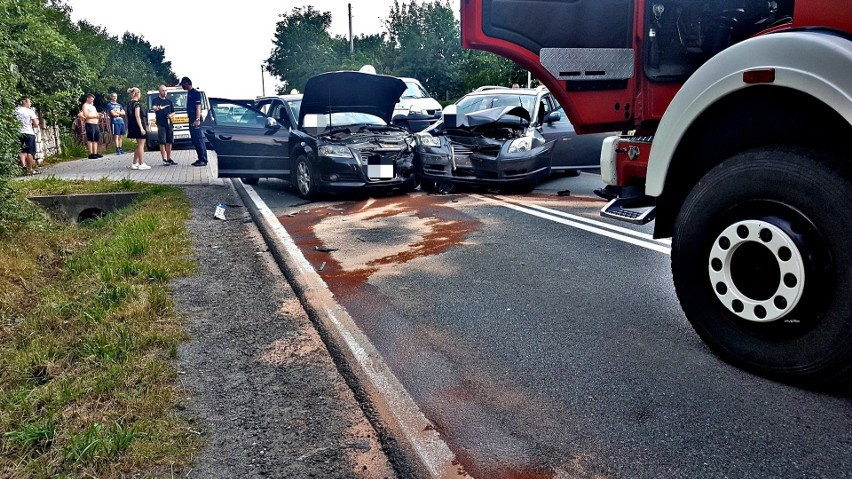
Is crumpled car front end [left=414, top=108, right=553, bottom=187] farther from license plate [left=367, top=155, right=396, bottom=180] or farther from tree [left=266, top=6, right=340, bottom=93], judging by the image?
tree [left=266, top=6, right=340, bottom=93]

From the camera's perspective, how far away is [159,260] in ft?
20.1

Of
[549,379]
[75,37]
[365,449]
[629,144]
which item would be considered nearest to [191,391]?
[365,449]

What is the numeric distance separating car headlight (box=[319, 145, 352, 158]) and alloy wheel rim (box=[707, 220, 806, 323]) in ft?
24.1

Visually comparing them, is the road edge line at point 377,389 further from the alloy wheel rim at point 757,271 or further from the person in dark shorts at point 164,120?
the person in dark shorts at point 164,120

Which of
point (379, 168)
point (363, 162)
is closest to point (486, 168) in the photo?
point (379, 168)

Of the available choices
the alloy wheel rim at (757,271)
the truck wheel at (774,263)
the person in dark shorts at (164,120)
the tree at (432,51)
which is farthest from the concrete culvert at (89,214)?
the tree at (432,51)

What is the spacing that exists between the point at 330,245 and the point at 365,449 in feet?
14.5

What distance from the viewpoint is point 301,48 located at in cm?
6444

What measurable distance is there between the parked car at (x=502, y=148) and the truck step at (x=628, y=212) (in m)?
5.95

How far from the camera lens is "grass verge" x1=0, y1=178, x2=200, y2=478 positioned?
274cm

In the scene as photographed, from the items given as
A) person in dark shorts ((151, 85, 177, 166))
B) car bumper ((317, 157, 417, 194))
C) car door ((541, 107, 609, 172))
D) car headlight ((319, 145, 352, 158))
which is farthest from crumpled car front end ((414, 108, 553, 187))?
person in dark shorts ((151, 85, 177, 166))

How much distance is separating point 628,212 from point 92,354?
321cm

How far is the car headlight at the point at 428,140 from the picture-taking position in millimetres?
10562

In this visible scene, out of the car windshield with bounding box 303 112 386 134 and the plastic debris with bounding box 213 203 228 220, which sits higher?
the car windshield with bounding box 303 112 386 134
